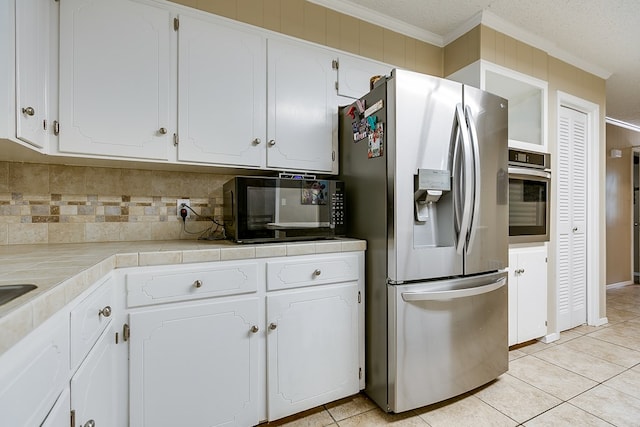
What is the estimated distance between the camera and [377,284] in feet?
5.34

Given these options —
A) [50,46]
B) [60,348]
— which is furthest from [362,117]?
[60,348]

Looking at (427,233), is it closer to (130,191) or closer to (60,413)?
(60,413)

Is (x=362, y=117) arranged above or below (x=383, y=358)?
above

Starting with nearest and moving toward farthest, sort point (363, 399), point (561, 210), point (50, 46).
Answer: point (50, 46)
point (363, 399)
point (561, 210)

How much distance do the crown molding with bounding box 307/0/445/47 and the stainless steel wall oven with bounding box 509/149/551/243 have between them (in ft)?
3.72

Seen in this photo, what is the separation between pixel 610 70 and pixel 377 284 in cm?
338

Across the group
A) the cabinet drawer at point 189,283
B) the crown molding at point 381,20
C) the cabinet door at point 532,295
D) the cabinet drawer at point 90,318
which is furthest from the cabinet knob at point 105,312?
the cabinet door at point 532,295

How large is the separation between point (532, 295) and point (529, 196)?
781 millimetres

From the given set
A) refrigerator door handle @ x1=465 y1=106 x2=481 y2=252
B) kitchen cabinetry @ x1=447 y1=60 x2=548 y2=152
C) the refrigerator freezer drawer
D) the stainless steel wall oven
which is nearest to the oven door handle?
the stainless steel wall oven

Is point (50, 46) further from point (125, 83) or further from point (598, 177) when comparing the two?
point (598, 177)

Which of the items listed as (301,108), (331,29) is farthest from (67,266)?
(331,29)

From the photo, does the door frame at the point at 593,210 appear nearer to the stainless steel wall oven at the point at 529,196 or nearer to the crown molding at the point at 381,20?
the stainless steel wall oven at the point at 529,196

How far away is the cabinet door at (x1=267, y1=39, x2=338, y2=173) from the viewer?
177 centimetres

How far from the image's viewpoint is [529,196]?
231cm
